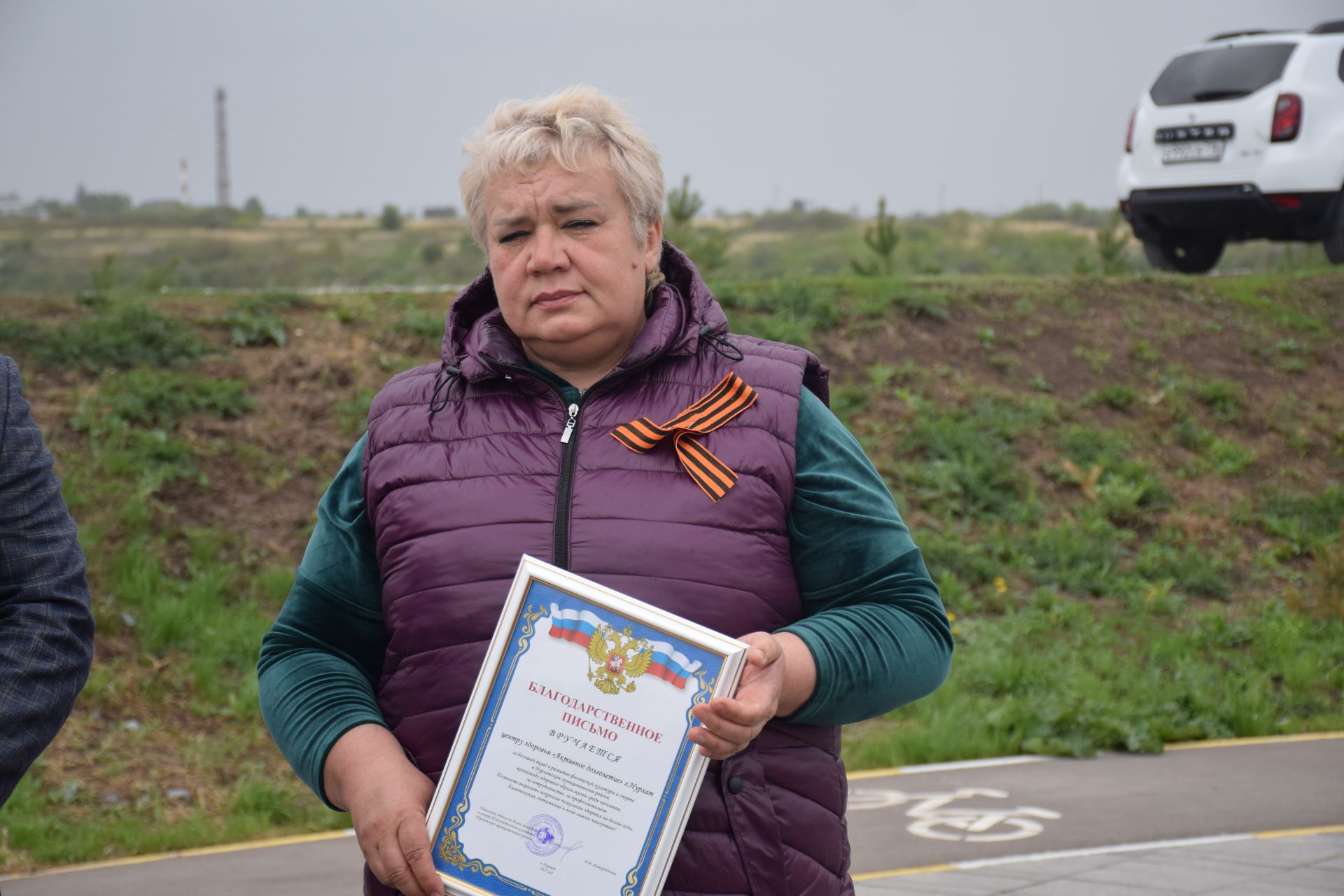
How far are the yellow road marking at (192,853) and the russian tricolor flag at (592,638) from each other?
3.87 m

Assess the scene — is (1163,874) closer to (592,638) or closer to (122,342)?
(592,638)

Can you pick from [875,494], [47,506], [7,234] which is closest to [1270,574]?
[875,494]

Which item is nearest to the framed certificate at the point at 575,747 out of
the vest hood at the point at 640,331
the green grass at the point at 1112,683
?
the vest hood at the point at 640,331

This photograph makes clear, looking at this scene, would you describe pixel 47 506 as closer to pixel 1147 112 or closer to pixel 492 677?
pixel 492 677

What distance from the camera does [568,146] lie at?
2410mm

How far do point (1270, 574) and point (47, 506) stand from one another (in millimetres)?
8702

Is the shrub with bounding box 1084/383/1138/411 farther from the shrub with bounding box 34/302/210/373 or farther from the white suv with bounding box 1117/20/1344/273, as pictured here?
the shrub with bounding box 34/302/210/373

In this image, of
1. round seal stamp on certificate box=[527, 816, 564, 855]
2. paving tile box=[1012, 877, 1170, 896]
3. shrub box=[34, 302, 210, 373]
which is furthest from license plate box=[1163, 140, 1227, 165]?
round seal stamp on certificate box=[527, 816, 564, 855]

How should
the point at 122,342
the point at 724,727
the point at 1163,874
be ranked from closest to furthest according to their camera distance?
the point at 724,727, the point at 1163,874, the point at 122,342

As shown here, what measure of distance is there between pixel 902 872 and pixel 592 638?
337 centimetres

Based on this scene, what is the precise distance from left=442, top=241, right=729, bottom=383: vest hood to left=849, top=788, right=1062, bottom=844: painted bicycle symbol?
3.55m

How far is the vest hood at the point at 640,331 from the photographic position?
2443 millimetres

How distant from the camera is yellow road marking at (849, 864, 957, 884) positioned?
505 centimetres

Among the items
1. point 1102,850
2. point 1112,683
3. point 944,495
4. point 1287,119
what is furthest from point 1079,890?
point 1287,119
